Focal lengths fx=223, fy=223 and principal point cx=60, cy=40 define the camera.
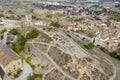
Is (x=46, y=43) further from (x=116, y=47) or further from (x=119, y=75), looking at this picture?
(x=116, y=47)

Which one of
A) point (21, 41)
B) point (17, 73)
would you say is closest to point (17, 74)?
point (17, 73)

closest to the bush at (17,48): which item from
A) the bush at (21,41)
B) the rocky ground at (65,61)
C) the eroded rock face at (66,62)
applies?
the bush at (21,41)

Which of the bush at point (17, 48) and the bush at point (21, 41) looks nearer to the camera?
the bush at point (17, 48)

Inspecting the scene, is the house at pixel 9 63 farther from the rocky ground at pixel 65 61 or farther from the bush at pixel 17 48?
the bush at pixel 17 48

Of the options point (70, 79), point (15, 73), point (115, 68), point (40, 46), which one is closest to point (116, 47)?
point (115, 68)

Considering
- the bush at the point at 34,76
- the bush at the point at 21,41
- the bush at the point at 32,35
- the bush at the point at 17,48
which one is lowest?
the bush at the point at 34,76

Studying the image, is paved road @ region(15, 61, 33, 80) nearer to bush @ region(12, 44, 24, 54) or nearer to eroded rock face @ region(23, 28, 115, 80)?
eroded rock face @ region(23, 28, 115, 80)

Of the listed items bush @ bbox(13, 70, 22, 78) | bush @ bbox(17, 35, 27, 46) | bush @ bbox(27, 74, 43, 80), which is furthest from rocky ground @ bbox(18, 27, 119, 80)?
bush @ bbox(13, 70, 22, 78)

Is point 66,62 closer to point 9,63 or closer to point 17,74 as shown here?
point 17,74
